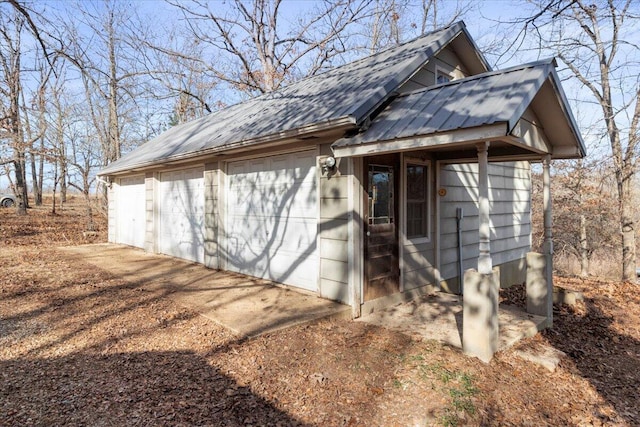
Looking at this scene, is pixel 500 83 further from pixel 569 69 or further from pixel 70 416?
pixel 569 69

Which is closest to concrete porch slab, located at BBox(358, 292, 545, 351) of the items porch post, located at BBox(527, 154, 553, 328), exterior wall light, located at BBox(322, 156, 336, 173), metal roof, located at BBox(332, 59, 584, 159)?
porch post, located at BBox(527, 154, 553, 328)

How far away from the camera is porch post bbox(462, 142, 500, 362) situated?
3654 mm

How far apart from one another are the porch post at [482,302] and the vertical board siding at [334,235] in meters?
1.64

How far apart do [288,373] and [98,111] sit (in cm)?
1829

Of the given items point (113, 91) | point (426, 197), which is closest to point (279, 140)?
point (426, 197)

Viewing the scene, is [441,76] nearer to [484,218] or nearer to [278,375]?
[484,218]

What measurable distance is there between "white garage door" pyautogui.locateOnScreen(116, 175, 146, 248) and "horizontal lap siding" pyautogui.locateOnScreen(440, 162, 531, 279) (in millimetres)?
8412

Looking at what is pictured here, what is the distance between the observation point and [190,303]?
520 centimetres

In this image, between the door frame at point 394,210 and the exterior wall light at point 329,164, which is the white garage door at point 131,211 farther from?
the door frame at point 394,210

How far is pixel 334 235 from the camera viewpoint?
5.09m

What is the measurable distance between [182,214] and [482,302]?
7157mm

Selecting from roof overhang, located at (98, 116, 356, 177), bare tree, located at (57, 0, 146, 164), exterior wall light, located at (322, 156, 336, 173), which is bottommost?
exterior wall light, located at (322, 156, 336, 173)

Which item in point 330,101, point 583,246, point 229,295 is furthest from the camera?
point 583,246

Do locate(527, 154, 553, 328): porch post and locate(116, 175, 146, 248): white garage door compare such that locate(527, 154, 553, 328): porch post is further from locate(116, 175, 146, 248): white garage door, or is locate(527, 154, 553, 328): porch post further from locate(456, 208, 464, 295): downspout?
locate(116, 175, 146, 248): white garage door
